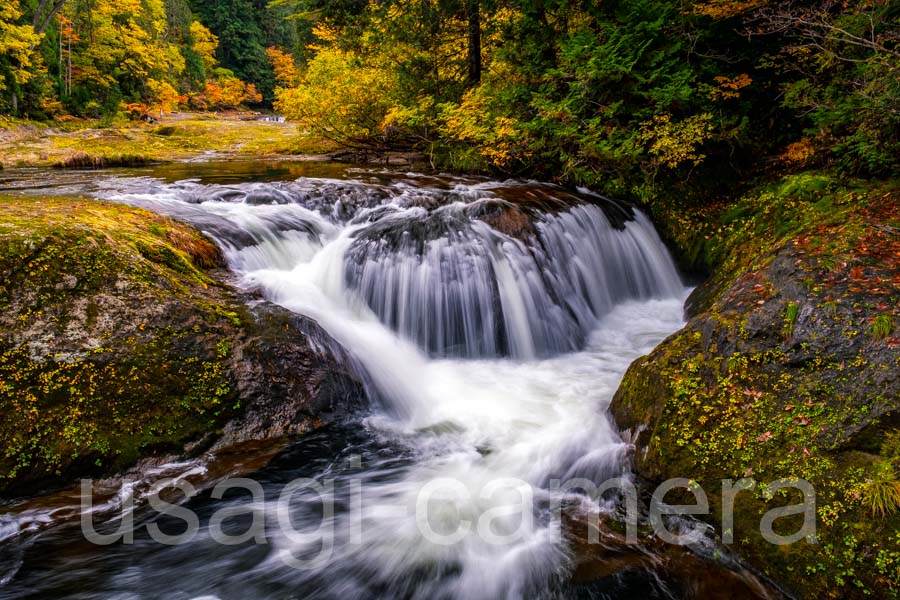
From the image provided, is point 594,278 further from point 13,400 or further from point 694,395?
point 13,400

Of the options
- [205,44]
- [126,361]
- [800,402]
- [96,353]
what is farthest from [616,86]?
[205,44]

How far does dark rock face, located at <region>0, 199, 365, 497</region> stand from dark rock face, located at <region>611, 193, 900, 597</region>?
2.83 metres

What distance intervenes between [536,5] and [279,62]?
52.9 meters

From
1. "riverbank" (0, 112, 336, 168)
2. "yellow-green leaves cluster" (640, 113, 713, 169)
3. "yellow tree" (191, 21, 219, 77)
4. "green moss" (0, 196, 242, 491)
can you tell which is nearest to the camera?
"green moss" (0, 196, 242, 491)

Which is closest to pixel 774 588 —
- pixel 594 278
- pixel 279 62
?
pixel 594 278

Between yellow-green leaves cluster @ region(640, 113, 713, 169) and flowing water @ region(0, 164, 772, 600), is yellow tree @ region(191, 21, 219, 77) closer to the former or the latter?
flowing water @ region(0, 164, 772, 600)

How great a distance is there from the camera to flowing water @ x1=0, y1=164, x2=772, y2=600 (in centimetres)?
304

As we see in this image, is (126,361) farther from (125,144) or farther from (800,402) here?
(125,144)

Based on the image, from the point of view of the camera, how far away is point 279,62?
5341 centimetres

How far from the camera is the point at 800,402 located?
324 centimetres

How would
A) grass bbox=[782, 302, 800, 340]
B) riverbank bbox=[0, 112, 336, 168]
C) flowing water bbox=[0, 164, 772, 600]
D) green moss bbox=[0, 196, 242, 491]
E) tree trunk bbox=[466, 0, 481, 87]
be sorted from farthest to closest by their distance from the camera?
riverbank bbox=[0, 112, 336, 168], tree trunk bbox=[466, 0, 481, 87], grass bbox=[782, 302, 800, 340], green moss bbox=[0, 196, 242, 491], flowing water bbox=[0, 164, 772, 600]

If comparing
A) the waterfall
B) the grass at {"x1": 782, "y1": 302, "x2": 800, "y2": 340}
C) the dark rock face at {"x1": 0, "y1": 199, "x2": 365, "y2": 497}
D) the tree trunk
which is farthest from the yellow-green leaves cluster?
the dark rock face at {"x1": 0, "y1": 199, "x2": 365, "y2": 497}

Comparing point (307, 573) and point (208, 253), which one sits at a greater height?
point (208, 253)

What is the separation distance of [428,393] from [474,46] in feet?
30.2
